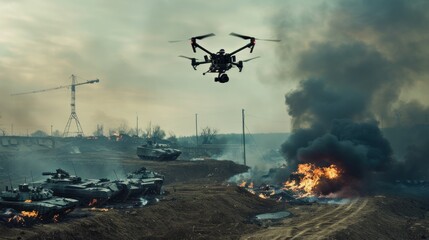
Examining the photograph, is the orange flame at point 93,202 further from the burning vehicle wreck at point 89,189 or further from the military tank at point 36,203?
the military tank at point 36,203

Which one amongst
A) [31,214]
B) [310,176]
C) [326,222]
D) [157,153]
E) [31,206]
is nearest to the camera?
[31,214]

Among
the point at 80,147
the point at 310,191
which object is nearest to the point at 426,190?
the point at 310,191

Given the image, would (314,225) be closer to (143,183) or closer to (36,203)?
(143,183)

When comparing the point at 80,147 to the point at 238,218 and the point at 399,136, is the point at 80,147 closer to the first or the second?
the point at 399,136

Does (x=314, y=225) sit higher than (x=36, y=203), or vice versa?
(x=36, y=203)

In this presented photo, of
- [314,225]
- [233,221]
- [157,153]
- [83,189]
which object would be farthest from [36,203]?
[157,153]
